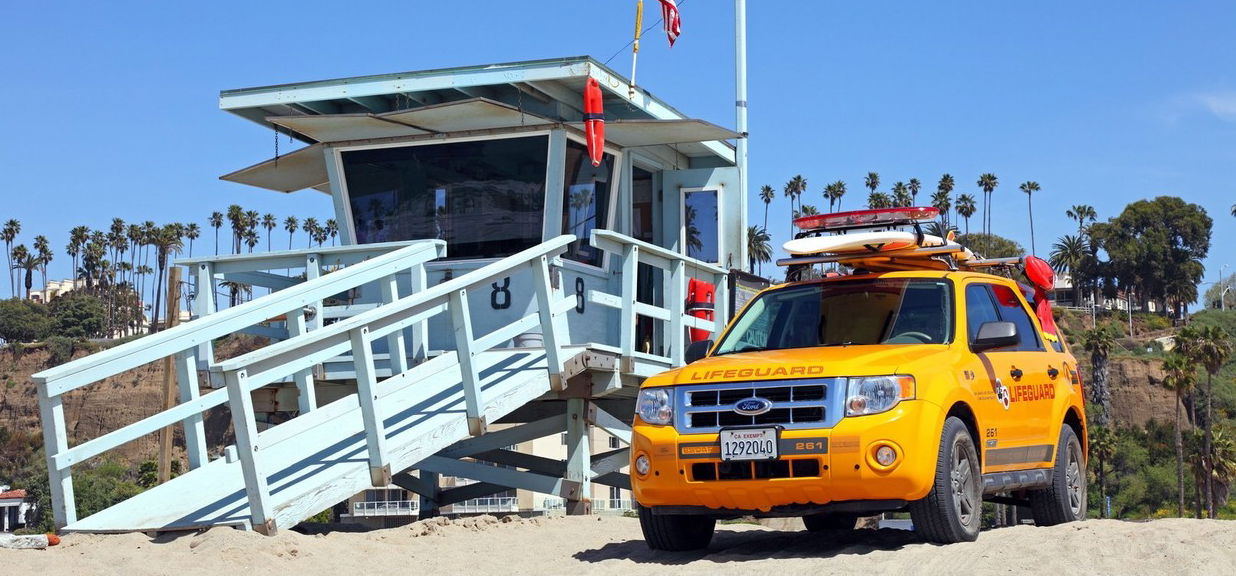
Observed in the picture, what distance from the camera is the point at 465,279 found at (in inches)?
388

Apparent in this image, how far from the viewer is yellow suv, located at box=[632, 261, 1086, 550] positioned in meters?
7.41

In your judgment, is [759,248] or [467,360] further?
[759,248]

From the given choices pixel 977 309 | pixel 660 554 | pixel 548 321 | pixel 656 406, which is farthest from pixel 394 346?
pixel 977 309

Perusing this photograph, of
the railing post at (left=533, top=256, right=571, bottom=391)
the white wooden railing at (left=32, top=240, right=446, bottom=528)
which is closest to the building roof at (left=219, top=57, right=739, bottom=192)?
the white wooden railing at (left=32, top=240, right=446, bottom=528)

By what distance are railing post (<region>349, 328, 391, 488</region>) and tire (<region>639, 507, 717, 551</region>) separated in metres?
1.80

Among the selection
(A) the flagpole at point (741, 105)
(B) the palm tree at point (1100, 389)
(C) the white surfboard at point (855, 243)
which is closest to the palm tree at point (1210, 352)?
(B) the palm tree at point (1100, 389)

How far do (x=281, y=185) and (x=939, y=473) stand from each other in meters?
11.5

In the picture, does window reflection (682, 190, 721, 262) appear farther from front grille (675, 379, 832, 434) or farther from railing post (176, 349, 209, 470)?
front grille (675, 379, 832, 434)

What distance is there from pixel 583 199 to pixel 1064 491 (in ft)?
21.8

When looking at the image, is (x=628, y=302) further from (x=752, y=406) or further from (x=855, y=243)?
(x=752, y=406)

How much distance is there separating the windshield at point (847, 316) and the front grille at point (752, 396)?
123 centimetres

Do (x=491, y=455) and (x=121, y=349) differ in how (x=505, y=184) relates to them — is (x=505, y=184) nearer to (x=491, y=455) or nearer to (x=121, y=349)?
(x=491, y=455)

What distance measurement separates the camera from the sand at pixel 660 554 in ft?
22.5

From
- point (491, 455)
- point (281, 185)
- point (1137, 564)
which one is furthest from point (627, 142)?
point (1137, 564)
